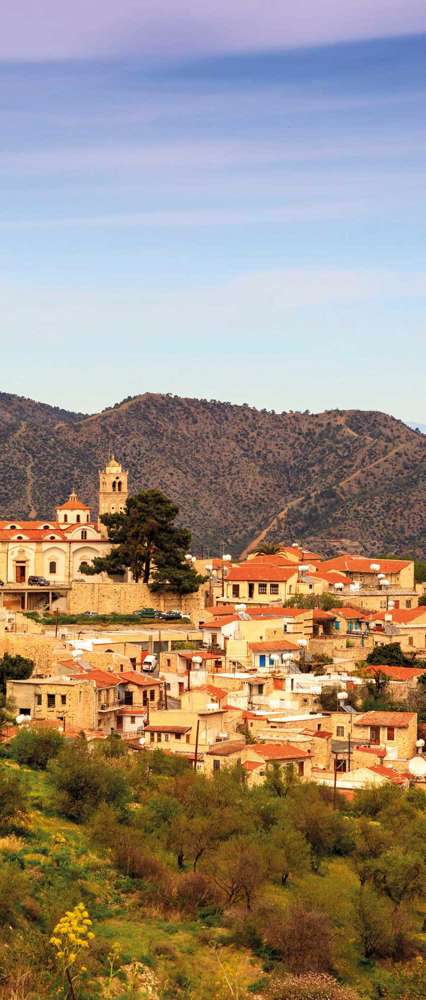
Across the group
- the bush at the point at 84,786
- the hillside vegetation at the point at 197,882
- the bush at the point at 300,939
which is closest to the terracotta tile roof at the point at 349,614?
the hillside vegetation at the point at 197,882

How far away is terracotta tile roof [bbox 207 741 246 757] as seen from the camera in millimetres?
42625

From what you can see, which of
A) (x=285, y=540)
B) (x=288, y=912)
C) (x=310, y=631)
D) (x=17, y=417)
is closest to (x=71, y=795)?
(x=288, y=912)

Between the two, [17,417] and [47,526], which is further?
[17,417]

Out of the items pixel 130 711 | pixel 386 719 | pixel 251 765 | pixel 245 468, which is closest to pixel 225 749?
pixel 251 765

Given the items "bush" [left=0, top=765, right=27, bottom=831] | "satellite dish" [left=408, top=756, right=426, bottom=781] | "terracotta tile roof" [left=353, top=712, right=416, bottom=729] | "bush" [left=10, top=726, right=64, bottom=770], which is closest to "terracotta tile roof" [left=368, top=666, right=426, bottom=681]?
"terracotta tile roof" [left=353, top=712, right=416, bottom=729]

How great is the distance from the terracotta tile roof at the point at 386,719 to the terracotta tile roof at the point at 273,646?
285 inches

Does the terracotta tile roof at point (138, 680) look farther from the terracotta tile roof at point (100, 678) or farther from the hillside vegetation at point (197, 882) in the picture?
the hillside vegetation at point (197, 882)

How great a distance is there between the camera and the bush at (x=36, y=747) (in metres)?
40.9

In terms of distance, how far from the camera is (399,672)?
5266 cm

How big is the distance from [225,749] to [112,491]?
96.4 feet

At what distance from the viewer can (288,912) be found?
30672mm

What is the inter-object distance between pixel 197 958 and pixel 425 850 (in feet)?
27.2

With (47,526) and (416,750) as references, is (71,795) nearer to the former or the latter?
(416,750)

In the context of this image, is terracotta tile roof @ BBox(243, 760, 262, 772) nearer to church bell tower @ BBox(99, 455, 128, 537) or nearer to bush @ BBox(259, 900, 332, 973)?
bush @ BBox(259, 900, 332, 973)
